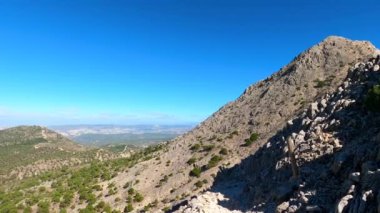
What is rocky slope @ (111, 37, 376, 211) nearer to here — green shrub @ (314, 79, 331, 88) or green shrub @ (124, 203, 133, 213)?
green shrub @ (314, 79, 331, 88)

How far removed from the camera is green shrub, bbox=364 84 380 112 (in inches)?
1058

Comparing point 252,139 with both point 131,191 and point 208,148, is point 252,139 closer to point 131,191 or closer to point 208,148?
point 208,148

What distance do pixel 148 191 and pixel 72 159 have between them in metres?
113

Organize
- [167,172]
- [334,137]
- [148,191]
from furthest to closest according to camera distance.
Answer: [167,172]
[148,191]
[334,137]

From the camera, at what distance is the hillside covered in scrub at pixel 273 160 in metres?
23.0

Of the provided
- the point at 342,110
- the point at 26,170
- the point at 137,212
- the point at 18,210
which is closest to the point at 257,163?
the point at 342,110

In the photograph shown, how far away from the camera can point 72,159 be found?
535ft

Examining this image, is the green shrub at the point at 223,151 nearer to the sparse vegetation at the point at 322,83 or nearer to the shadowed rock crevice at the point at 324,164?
the shadowed rock crevice at the point at 324,164

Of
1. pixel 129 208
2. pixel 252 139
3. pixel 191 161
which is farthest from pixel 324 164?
pixel 191 161

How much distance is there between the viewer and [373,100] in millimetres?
27188

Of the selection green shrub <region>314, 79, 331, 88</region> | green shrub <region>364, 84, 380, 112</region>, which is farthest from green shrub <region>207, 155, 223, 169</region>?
green shrub <region>364, 84, 380, 112</region>

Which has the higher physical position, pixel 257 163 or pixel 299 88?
pixel 299 88

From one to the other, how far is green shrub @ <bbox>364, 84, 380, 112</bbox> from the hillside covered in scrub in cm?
8

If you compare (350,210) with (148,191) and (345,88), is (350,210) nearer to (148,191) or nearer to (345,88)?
(345,88)
